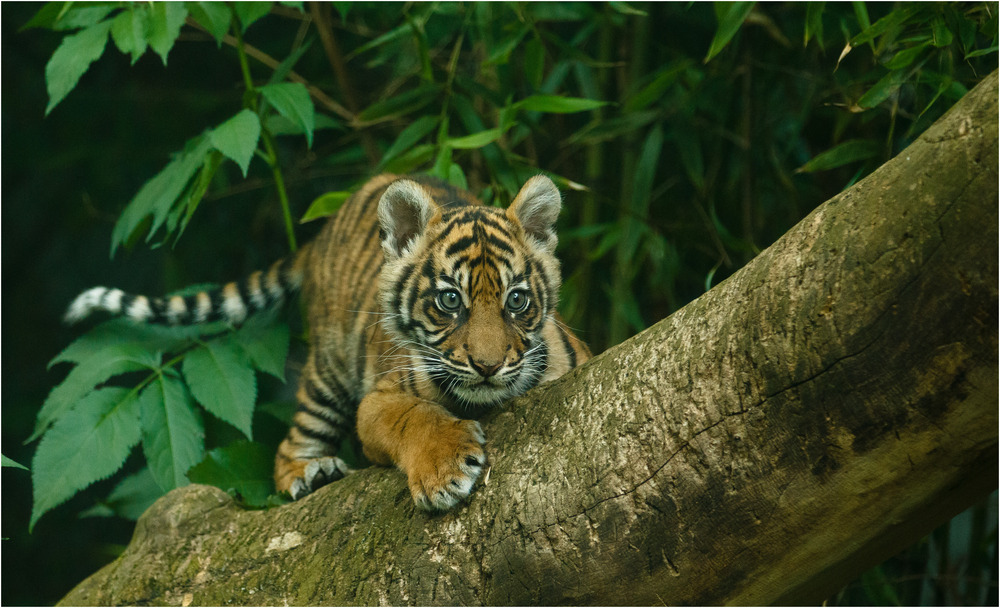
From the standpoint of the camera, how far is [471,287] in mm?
2307

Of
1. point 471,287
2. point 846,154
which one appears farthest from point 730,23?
point 471,287

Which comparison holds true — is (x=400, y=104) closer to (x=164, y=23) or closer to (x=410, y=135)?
(x=410, y=135)

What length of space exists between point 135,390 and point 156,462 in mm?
261

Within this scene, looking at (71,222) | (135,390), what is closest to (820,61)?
(135,390)

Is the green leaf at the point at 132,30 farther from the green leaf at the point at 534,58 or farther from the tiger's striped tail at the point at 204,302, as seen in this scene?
the green leaf at the point at 534,58

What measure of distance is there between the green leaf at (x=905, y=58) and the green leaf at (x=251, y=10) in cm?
183

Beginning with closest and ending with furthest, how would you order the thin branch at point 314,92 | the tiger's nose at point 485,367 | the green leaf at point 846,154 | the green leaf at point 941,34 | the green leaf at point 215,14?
the green leaf at point 941,34 → the tiger's nose at point 485,367 → the green leaf at point 846,154 → the green leaf at point 215,14 → the thin branch at point 314,92

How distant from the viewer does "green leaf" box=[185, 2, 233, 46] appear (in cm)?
252

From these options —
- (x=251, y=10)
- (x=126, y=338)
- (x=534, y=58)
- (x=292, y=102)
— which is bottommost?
(x=126, y=338)

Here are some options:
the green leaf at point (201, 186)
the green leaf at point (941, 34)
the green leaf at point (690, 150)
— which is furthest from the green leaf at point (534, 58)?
the green leaf at point (941, 34)

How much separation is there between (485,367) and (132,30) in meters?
1.50

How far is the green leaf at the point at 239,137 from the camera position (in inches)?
95.3

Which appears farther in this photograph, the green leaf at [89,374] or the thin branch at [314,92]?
the thin branch at [314,92]

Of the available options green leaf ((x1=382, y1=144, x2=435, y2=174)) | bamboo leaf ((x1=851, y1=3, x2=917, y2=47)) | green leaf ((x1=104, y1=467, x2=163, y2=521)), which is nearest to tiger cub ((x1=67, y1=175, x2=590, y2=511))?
green leaf ((x1=382, y1=144, x2=435, y2=174))
